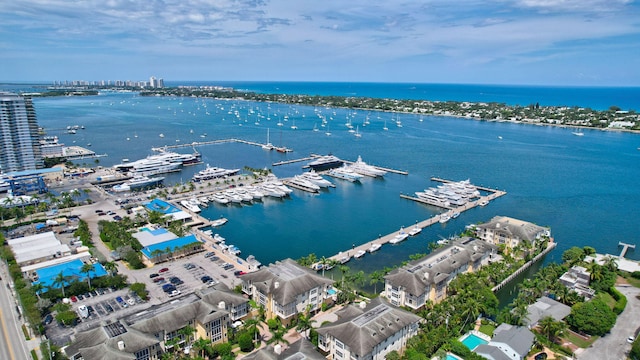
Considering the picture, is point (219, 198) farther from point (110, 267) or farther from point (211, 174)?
point (110, 267)

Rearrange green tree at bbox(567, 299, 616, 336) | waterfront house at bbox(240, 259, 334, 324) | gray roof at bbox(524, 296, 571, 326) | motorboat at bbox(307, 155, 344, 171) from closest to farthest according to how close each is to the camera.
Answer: green tree at bbox(567, 299, 616, 336)
waterfront house at bbox(240, 259, 334, 324)
gray roof at bbox(524, 296, 571, 326)
motorboat at bbox(307, 155, 344, 171)

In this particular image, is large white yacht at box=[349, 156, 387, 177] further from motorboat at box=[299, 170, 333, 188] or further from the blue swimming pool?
the blue swimming pool

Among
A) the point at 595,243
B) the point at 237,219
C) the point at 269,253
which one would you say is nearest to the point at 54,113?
the point at 237,219

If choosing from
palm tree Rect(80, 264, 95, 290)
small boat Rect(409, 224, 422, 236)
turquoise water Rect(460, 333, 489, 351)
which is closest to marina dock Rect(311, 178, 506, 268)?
small boat Rect(409, 224, 422, 236)

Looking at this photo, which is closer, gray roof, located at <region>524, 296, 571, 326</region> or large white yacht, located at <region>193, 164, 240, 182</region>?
gray roof, located at <region>524, 296, 571, 326</region>

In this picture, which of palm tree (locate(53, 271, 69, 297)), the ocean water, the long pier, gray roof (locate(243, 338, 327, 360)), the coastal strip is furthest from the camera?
the ocean water

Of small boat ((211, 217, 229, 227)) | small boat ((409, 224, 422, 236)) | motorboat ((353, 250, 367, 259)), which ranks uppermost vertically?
small boat ((409, 224, 422, 236))

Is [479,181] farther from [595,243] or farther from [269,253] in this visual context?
[269,253]
